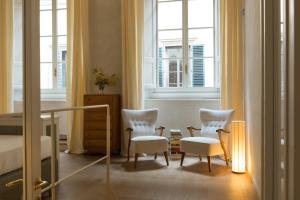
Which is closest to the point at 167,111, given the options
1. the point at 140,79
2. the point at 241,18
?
the point at 140,79

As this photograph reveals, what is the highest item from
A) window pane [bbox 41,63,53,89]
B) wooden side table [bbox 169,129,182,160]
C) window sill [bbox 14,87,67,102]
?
window pane [bbox 41,63,53,89]

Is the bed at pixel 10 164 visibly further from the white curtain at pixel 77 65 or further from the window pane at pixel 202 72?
the window pane at pixel 202 72

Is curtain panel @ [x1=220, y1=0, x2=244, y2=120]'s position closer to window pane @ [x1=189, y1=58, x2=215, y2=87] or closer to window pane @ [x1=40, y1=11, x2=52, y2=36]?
window pane @ [x1=189, y1=58, x2=215, y2=87]

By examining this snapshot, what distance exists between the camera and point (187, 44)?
5.85 meters

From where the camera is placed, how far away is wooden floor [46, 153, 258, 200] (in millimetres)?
3342

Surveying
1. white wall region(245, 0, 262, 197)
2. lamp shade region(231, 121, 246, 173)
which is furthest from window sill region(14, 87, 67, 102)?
white wall region(245, 0, 262, 197)

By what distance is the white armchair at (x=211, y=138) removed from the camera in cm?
447

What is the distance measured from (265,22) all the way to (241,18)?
3.43m

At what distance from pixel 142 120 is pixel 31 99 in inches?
170

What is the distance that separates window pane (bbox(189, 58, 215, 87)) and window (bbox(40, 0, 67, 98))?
2846 mm

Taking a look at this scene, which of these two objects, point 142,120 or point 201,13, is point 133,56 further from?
point 201,13

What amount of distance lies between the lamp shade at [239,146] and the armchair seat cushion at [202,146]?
32 cm

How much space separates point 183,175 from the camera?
4199mm
